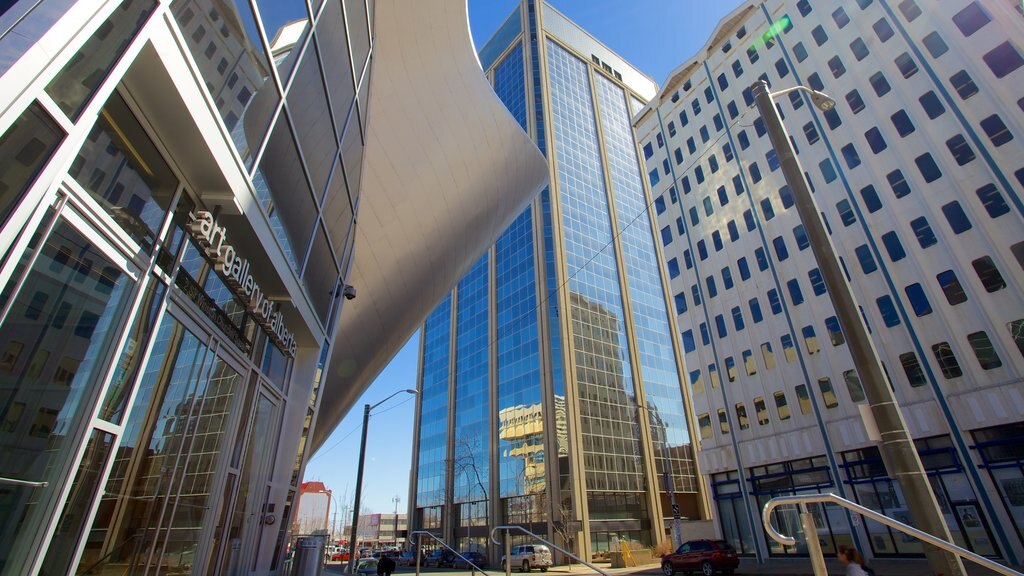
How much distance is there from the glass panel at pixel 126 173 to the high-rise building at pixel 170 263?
2cm

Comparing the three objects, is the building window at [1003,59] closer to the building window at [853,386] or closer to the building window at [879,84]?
the building window at [879,84]

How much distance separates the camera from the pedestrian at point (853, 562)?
244 inches

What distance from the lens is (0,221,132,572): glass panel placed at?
124 inches

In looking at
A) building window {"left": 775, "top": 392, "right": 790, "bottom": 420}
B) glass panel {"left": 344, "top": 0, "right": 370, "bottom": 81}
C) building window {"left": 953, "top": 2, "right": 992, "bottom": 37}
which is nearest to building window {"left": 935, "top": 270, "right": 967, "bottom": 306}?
building window {"left": 775, "top": 392, "right": 790, "bottom": 420}

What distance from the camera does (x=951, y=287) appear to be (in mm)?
21688

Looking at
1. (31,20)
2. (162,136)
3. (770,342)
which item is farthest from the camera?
(770,342)

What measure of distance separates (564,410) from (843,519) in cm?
2761

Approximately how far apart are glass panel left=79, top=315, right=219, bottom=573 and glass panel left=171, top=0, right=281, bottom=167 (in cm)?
216

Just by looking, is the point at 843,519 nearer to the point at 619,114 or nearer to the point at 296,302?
the point at 296,302

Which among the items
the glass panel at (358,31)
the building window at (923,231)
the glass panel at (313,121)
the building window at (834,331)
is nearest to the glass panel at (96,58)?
the glass panel at (313,121)

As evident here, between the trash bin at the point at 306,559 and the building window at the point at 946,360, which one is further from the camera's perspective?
the building window at the point at 946,360

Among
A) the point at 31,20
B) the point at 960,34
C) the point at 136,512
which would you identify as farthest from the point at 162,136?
the point at 960,34

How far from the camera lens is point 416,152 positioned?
563 inches

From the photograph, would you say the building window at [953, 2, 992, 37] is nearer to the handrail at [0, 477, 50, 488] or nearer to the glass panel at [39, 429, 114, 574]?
the glass panel at [39, 429, 114, 574]
